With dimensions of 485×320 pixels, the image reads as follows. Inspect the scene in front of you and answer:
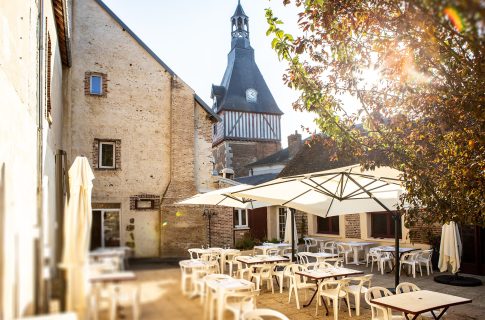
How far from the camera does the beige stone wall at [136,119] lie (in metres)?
15.4

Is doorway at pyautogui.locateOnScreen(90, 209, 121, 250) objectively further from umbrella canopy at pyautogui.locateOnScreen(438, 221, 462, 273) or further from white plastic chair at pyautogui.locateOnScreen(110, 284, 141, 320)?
umbrella canopy at pyautogui.locateOnScreen(438, 221, 462, 273)

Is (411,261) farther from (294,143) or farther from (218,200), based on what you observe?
(294,143)

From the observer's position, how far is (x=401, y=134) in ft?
19.1

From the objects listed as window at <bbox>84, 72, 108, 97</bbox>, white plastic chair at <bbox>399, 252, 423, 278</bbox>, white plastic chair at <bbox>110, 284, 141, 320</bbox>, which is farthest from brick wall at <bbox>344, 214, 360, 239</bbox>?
white plastic chair at <bbox>110, 284, 141, 320</bbox>

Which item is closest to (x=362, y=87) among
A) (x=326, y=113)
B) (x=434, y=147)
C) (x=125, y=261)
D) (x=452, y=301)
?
(x=326, y=113)

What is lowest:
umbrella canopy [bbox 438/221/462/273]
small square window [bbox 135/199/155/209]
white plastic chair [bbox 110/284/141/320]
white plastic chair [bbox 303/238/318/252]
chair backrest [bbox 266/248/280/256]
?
white plastic chair [bbox 303/238/318/252]

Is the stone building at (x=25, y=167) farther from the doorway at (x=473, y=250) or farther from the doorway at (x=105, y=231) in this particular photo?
the doorway at (x=473, y=250)

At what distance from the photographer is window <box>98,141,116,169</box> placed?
608 inches

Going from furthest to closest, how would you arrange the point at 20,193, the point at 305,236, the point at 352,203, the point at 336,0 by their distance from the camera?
the point at 305,236, the point at 352,203, the point at 336,0, the point at 20,193

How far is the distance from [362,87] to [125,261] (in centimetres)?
527

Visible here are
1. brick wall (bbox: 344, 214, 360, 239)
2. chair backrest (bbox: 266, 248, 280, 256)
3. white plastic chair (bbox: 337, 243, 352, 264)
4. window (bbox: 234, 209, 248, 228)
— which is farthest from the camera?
window (bbox: 234, 209, 248, 228)

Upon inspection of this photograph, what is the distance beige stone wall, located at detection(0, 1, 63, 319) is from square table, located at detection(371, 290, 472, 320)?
4435 millimetres

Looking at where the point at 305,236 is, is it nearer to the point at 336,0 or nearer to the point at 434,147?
the point at 434,147

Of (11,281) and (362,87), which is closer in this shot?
(11,281)
